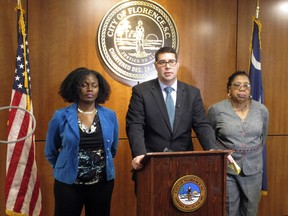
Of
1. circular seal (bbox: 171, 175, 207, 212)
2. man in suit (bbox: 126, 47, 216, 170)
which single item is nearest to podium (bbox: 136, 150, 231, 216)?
circular seal (bbox: 171, 175, 207, 212)

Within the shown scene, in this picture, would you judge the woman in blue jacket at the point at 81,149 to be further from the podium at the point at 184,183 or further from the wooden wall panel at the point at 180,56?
the wooden wall panel at the point at 180,56

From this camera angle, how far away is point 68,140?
7.11 ft

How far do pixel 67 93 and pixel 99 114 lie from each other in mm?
271

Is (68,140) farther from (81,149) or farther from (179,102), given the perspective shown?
(179,102)

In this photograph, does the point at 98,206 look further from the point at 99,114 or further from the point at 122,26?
the point at 122,26

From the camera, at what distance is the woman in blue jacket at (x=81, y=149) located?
85.7 inches

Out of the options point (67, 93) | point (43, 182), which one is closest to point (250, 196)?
point (67, 93)

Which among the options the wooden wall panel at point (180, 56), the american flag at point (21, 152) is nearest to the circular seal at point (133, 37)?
the wooden wall panel at point (180, 56)

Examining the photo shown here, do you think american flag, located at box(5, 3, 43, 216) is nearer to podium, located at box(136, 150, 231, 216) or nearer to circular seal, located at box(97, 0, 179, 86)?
circular seal, located at box(97, 0, 179, 86)

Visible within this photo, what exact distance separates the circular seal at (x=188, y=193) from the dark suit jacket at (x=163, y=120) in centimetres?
49

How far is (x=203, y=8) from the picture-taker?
3.42m

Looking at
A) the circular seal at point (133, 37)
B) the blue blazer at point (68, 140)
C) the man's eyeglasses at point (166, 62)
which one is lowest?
the blue blazer at point (68, 140)

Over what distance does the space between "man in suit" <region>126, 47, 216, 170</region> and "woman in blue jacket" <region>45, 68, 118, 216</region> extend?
0.24 meters

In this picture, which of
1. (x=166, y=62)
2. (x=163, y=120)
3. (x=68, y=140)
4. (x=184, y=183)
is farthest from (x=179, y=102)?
(x=68, y=140)
